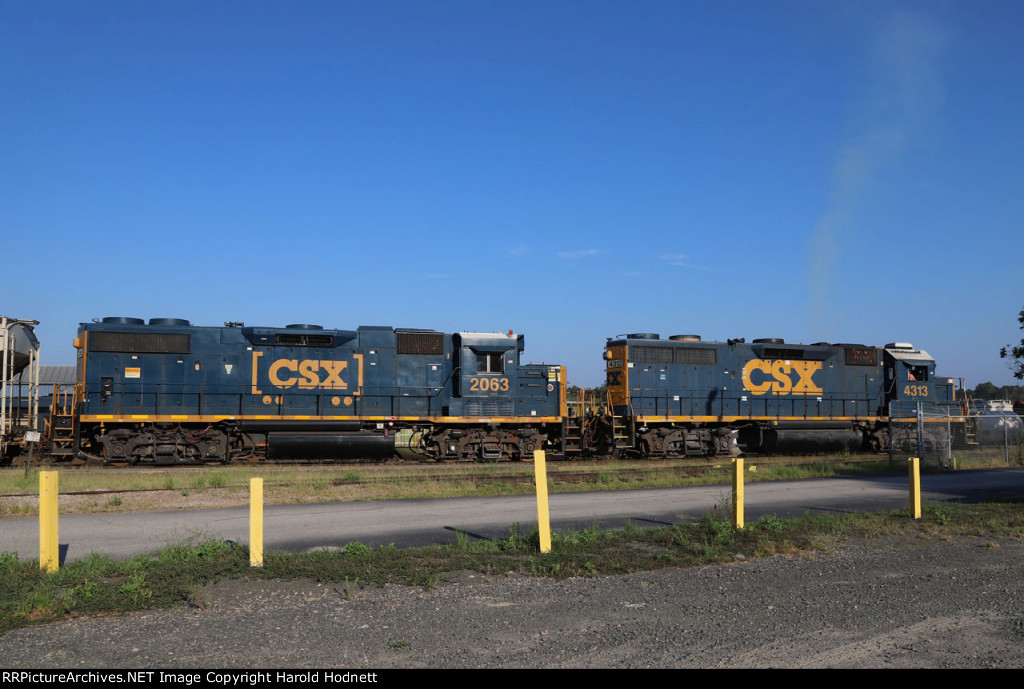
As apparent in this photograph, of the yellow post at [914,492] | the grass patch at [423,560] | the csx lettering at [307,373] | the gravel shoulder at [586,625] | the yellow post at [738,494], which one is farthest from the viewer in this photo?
the csx lettering at [307,373]

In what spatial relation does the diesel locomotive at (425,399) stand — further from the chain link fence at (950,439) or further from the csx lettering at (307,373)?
the chain link fence at (950,439)

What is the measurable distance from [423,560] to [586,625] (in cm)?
277

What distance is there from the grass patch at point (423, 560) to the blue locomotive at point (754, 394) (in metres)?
15.3

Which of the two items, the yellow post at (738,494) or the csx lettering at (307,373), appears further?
the csx lettering at (307,373)

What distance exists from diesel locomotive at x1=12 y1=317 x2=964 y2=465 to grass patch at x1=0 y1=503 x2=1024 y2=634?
536 inches

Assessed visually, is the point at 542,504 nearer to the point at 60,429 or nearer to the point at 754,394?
the point at 60,429

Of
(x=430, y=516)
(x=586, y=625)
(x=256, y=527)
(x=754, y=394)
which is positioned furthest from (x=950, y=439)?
(x=256, y=527)

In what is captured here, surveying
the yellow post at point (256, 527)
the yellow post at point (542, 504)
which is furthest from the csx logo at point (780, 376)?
the yellow post at point (256, 527)

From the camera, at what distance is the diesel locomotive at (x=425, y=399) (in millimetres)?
22688

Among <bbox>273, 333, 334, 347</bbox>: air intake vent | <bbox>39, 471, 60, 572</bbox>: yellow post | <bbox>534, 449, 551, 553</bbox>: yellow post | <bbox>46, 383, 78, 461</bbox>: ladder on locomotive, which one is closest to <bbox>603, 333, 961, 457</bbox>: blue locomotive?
<bbox>273, 333, 334, 347</bbox>: air intake vent

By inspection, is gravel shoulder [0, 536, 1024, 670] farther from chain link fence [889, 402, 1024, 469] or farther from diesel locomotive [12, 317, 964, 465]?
diesel locomotive [12, 317, 964, 465]

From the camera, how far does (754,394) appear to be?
→ 93.5 ft

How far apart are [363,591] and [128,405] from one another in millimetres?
17999
